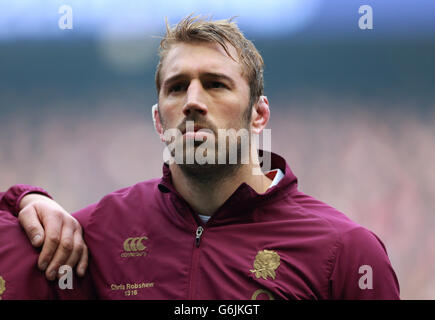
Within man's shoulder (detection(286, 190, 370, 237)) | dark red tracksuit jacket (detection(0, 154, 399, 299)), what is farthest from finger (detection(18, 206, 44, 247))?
man's shoulder (detection(286, 190, 370, 237))

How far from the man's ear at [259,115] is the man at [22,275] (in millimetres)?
958

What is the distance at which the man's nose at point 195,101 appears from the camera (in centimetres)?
179

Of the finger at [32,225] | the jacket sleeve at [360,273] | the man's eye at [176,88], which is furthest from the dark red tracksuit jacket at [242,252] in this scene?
the man's eye at [176,88]

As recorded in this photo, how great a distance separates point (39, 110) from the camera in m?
6.81

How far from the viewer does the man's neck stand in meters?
1.89

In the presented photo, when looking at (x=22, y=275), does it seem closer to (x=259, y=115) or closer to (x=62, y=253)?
(x=62, y=253)

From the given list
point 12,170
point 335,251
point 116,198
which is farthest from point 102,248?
point 12,170

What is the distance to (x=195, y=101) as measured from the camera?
1.79m

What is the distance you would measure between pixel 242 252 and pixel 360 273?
0.42m

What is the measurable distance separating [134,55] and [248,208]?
4.96 metres

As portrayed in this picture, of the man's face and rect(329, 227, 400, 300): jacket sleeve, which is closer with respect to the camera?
rect(329, 227, 400, 300): jacket sleeve

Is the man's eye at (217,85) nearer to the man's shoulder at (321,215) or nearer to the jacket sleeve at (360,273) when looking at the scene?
the man's shoulder at (321,215)

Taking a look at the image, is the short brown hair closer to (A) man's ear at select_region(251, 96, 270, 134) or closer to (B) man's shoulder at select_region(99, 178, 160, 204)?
(A) man's ear at select_region(251, 96, 270, 134)

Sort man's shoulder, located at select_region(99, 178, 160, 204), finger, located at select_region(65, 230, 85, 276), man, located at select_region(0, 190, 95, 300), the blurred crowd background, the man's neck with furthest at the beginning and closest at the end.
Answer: the blurred crowd background → man's shoulder, located at select_region(99, 178, 160, 204) → the man's neck → finger, located at select_region(65, 230, 85, 276) → man, located at select_region(0, 190, 95, 300)
